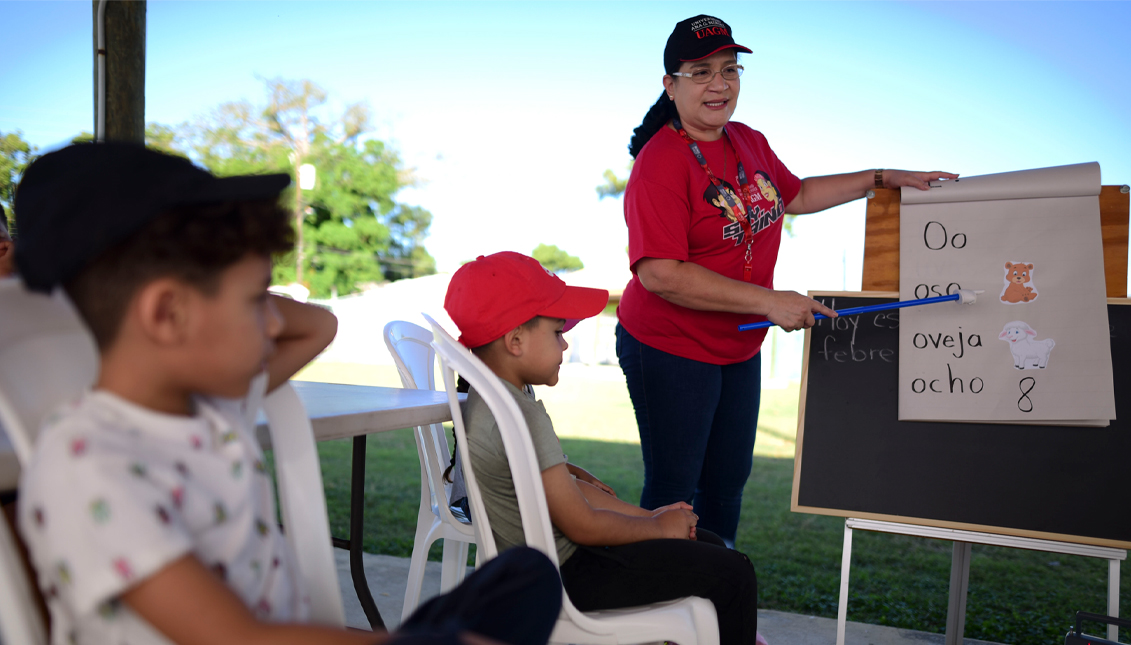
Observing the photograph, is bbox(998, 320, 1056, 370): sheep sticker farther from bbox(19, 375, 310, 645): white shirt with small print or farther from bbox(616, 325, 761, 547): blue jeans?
A: bbox(19, 375, 310, 645): white shirt with small print

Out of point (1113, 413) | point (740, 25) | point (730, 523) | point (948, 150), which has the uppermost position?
point (740, 25)

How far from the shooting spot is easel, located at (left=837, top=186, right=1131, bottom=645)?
180cm

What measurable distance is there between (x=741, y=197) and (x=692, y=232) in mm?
177

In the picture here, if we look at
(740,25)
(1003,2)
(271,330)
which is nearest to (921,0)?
(1003,2)

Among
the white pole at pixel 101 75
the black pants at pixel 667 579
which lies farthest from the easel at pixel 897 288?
the white pole at pixel 101 75

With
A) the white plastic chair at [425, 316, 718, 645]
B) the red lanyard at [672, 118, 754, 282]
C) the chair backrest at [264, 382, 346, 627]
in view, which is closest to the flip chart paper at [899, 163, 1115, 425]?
the red lanyard at [672, 118, 754, 282]

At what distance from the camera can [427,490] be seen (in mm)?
2105

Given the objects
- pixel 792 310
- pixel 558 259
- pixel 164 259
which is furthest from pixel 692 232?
pixel 558 259

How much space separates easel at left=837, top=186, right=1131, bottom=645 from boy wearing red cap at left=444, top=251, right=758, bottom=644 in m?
0.54

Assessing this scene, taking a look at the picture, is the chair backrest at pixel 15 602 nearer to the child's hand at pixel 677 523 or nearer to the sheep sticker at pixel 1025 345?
the child's hand at pixel 677 523

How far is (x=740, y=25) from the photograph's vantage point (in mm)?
16562

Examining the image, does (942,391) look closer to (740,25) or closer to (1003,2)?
(1003,2)

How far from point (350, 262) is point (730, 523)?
83.3 ft

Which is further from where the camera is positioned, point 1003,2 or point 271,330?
point 1003,2
